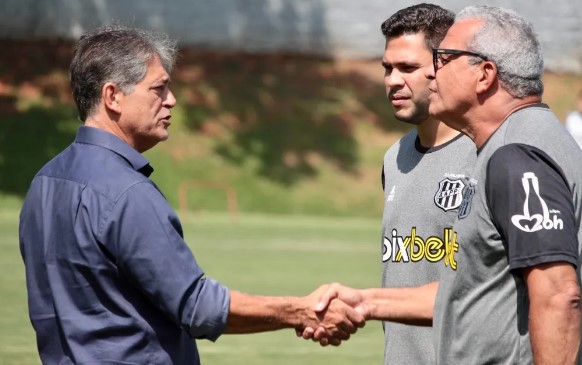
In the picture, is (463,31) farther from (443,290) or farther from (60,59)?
(60,59)

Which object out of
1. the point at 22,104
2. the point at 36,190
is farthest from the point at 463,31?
the point at 22,104

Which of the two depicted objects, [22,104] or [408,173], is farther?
[22,104]

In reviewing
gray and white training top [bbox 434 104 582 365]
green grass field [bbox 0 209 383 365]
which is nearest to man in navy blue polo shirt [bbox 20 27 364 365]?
gray and white training top [bbox 434 104 582 365]

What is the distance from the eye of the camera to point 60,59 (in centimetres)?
2897

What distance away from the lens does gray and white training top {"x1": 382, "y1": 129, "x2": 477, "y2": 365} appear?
18.0 feet

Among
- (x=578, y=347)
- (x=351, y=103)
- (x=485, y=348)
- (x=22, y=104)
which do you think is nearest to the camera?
(x=578, y=347)

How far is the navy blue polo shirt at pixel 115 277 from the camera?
4.24 m

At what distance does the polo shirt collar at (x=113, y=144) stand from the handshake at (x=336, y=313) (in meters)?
1.18

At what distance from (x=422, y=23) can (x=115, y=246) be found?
2.43 m

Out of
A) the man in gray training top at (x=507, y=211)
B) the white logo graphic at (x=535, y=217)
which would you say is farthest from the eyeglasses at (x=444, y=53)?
the white logo graphic at (x=535, y=217)

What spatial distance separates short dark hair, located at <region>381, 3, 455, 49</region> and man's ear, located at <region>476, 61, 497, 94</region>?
1726 mm

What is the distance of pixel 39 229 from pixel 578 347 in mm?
2151

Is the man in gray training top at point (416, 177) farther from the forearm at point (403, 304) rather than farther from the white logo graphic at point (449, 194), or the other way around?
the forearm at point (403, 304)

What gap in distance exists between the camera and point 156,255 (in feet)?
13.9
